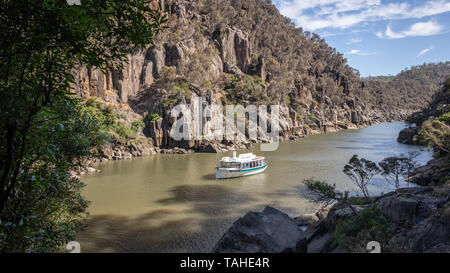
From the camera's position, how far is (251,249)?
738 cm

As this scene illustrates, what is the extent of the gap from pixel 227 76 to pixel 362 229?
58.9m

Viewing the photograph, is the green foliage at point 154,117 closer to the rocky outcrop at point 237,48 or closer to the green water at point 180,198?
the green water at point 180,198

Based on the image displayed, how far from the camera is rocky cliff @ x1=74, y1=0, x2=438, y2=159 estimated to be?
44812 mm

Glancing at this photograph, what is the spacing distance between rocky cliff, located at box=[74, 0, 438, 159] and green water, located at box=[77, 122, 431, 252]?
8.67 metres

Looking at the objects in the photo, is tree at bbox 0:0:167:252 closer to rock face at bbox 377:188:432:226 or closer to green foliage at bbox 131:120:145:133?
rock face at bbox 377:188:432:226

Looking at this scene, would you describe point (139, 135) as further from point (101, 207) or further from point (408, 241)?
point (408, 241)

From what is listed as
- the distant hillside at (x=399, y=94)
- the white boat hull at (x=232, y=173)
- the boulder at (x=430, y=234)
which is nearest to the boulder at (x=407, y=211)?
the boulder at (x=430, y=234)

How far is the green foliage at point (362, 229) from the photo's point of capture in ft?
29.1

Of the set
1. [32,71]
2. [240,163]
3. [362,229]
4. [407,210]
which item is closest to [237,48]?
[240,163]

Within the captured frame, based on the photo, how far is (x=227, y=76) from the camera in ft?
215

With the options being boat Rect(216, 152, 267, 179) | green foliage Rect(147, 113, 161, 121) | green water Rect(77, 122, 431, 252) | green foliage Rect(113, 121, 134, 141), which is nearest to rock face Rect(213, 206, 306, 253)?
green water Rect(77, 122, 431, 252)

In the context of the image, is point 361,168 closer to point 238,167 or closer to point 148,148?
point 238,167

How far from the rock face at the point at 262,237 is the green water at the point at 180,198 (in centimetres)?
610
